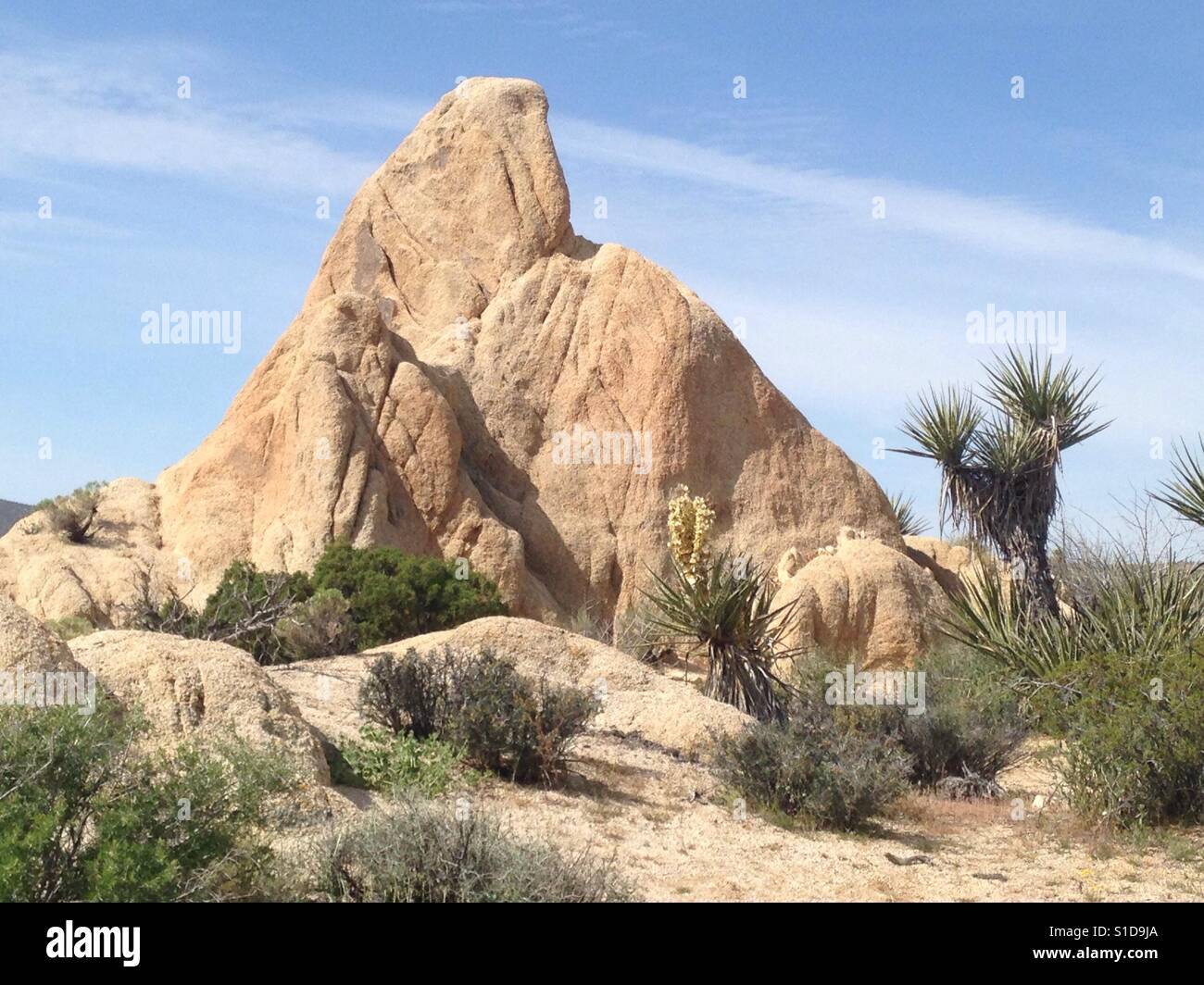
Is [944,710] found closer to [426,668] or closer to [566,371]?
[426,668]

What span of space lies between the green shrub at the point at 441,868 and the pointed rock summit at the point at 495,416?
16.0m

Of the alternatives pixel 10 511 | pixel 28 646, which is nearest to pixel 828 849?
pixel 28 646

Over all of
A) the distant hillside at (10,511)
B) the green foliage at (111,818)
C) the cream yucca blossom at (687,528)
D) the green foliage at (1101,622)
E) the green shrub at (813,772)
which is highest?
the distant hillside at (10,511)

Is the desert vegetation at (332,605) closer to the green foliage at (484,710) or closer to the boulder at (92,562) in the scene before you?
the boulder at (92,562)

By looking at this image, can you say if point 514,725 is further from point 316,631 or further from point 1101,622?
point 1101,622

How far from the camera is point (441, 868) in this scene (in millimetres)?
6914

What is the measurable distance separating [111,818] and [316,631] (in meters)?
10.7

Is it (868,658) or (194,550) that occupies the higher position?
(194,550)

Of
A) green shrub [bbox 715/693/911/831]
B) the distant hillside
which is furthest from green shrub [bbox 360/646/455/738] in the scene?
the distant hillside

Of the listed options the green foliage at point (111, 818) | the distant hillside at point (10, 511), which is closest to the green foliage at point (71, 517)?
the green foliage at point (111, 818)

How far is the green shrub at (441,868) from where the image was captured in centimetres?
678
